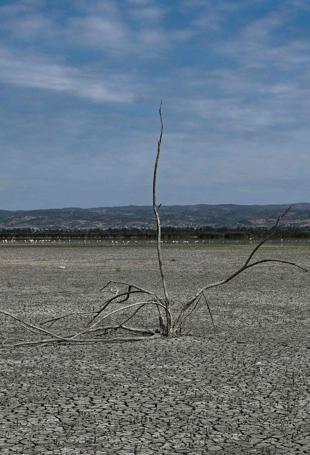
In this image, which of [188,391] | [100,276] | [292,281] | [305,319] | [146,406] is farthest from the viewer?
[100,276]

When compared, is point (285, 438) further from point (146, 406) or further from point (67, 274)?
point (67, 274)

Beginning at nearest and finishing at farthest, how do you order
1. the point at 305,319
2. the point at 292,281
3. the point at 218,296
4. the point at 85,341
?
the point at 85,341 → the point at 305,319 → the point at 218,296 → the point at 292,281

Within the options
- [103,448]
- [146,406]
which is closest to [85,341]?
[146,406]

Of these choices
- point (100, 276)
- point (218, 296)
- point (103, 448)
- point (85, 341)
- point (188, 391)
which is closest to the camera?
point (103, 448)

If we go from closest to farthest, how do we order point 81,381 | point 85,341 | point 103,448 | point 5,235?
point 103,448
point 81,381
point 85,341
point 5,235

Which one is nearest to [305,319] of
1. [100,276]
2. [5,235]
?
[100,276]

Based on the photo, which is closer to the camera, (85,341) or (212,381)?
(212,381)

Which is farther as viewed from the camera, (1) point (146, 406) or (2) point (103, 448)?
(1) point (146, 406)

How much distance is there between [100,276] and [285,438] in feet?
75.4

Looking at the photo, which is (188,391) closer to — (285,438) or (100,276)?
(285,438)

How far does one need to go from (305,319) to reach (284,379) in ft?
20.3

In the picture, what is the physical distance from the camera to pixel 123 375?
9.70 m

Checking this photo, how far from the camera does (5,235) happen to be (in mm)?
116312

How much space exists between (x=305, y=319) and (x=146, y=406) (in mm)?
8039
